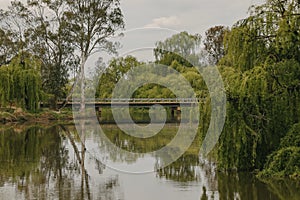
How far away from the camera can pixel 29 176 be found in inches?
448

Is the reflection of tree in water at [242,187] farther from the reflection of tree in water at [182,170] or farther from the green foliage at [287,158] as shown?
the reflection of tree in water at [182,170]

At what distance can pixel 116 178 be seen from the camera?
36.8 ft

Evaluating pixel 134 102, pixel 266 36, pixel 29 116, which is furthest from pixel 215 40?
A: pixel 266 36

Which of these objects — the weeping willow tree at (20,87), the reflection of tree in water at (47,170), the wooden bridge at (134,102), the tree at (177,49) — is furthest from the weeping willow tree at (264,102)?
the wooden bridge at (134,102)

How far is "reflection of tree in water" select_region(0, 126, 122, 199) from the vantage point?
31.4ft

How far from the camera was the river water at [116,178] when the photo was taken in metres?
9.26

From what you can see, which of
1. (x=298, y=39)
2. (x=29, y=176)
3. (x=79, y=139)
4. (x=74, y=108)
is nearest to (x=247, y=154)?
(x=298, y=39)

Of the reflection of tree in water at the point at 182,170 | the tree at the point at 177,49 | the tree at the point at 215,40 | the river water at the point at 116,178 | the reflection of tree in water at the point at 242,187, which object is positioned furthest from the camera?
the tree at the point at 215,40

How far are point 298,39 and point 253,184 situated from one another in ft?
10.7

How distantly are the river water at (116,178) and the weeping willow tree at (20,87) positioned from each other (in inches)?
592

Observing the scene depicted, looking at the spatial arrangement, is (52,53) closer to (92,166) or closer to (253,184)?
(92,166)

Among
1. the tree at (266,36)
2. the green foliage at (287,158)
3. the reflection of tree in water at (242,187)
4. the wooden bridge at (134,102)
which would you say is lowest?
the reflection of tree in water at (242,187)

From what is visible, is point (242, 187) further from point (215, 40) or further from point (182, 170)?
point (215, 40)

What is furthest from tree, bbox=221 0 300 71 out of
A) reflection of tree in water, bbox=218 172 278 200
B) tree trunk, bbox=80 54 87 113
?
tree trunk, bbox=80 54 87 113
